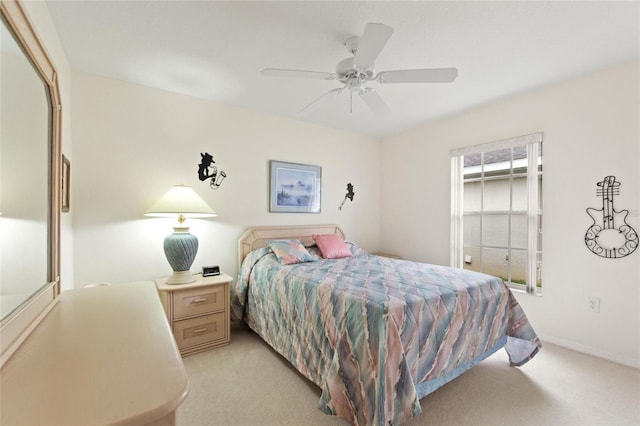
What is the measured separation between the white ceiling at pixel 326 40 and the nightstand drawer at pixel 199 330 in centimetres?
218

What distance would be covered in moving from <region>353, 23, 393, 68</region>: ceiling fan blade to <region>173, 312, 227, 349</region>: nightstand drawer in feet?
7.91

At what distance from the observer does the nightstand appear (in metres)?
2.36

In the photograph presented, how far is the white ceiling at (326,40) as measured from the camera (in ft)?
5.44

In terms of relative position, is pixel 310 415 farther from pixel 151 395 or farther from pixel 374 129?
pixel 374 129

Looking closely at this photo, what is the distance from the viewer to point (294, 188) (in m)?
3.55

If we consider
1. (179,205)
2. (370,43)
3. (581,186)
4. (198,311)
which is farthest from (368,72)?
(198,311)

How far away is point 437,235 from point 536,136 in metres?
1.52

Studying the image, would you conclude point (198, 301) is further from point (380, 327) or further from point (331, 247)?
point (380, 327)

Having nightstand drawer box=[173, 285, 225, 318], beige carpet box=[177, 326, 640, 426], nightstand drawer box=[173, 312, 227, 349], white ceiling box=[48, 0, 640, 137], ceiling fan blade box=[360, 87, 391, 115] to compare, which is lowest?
beige carpet box=[177, 326, 640, 426]

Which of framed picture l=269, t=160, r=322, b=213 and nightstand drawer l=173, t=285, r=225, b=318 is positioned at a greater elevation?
framed picture l=269, t=160, r=322, b=213

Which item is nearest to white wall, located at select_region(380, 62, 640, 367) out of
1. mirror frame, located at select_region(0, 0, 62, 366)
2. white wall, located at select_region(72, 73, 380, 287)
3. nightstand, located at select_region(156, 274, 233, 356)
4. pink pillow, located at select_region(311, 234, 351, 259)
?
pink pillow, located at select_region(311, 234, 351, 259)

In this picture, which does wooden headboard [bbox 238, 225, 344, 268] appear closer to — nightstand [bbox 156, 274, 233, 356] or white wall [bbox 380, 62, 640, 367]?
nightstand [bbox 156, 274, 233, 356]

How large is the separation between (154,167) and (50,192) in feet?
5.45

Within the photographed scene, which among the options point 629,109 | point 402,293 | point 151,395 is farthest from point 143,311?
point 629,109
